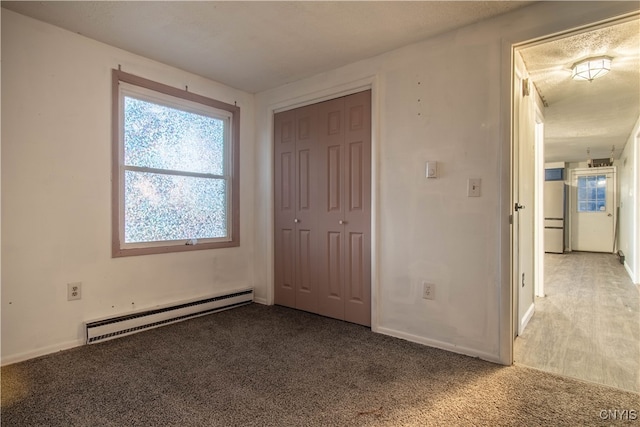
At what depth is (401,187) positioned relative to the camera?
262cm

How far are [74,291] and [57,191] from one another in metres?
0.72

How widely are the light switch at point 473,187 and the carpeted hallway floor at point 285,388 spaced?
1103 millimetres

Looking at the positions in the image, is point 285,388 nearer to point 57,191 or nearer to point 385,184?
point 385,184

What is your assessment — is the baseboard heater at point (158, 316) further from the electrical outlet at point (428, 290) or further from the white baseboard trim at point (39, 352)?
the electrical outlet at point (428, 290)

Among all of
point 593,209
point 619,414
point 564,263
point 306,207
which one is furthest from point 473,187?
point 593,209

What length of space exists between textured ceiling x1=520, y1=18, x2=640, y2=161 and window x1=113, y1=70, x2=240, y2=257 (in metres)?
2.75

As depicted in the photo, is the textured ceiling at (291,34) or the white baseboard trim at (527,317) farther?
the white baseboard trim at (527,317)

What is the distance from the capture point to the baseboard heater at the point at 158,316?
2.49 metres

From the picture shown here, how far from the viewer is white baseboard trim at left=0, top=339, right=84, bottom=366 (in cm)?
213

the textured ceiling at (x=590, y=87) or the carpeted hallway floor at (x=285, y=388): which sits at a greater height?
the textured ceiling at (x=590, y=87)

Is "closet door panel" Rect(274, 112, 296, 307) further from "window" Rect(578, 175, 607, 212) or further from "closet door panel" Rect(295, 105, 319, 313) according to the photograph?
"window" Rect(578, 175, 607, 212)

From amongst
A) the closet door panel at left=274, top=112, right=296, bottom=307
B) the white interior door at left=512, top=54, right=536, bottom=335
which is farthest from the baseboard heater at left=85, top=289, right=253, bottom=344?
the white interior door at left=512, top=54, right=536, bottom=335

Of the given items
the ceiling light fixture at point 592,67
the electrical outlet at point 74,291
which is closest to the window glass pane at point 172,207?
the electrical outlet at point 74,291

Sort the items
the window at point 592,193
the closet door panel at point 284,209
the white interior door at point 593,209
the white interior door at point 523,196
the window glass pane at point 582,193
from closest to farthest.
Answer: the white interior door at point 523,196 < the closet door panel at point 284,209 < the white interior door at point 593,209 < the window at point 592,193 < the window glass pane at point 582,193
